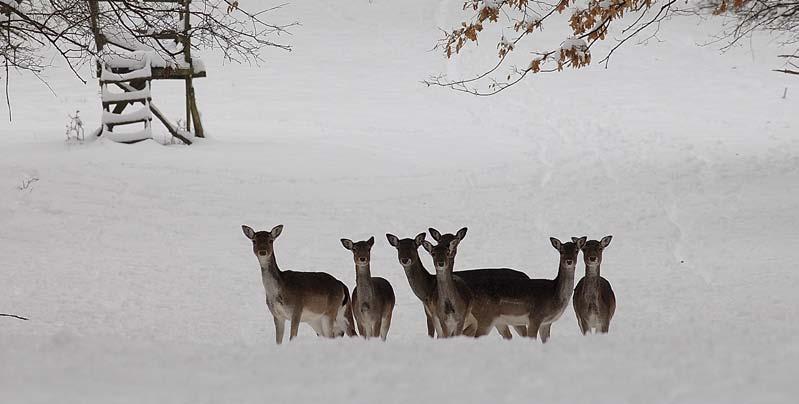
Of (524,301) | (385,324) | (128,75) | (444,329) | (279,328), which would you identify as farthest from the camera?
(128,75)

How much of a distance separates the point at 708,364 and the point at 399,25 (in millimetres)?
41676

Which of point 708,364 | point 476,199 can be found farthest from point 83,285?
point 708,364

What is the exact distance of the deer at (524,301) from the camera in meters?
8.14

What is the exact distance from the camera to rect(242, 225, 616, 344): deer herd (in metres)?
8.02

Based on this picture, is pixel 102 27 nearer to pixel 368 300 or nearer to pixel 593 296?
pixel 368 300

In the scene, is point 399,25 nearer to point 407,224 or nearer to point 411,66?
point 411,66

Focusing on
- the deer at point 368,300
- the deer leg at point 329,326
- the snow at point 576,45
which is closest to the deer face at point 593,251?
the deer at point 368,300

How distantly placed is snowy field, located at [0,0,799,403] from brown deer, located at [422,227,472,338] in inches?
29.0

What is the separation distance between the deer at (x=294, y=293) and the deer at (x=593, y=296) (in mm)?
2148

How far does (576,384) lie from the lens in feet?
14.5

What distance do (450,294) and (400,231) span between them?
6.99 m

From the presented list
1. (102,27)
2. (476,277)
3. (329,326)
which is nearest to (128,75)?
(102,27)

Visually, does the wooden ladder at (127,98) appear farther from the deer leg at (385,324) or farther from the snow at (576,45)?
the deer leg at (385,324)

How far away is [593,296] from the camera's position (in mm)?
8039
